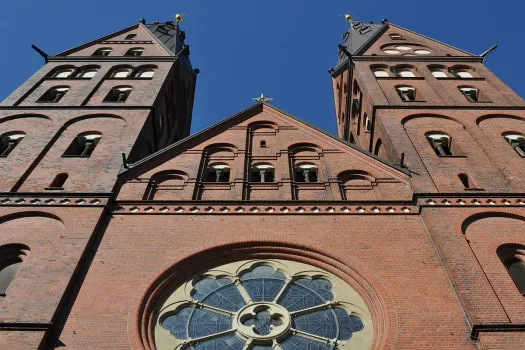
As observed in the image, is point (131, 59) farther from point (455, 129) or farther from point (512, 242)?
point (512, 242)

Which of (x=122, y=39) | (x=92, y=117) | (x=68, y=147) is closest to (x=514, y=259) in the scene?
(x=68, y=147)

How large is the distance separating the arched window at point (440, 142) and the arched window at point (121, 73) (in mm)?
11503

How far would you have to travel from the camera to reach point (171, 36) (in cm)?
2928

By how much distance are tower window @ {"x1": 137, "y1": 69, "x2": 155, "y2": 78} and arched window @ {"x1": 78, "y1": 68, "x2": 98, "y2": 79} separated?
1.68 meters

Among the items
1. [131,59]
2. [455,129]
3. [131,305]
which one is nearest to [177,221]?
[131,305]

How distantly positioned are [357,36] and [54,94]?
15.7 metres

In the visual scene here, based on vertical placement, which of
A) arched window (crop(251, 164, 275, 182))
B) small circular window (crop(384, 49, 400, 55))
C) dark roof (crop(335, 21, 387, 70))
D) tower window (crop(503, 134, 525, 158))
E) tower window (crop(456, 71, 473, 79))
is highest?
dark roof (crop(335, 21, 387, 70))

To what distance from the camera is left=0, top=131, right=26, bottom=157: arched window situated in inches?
629

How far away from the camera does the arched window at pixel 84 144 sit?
15641mm

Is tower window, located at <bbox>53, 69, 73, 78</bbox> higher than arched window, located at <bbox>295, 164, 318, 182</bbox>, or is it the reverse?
tower window, located at <bbox>53, 69, 73, 78</bbox>

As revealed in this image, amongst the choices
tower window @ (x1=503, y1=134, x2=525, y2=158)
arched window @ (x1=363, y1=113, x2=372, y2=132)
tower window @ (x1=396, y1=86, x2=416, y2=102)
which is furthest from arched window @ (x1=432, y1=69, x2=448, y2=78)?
tower window @ (x1=503, y1=134, x2=525, y2=158)

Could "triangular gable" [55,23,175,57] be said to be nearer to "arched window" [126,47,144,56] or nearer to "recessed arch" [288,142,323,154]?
"arched window" [126,47,144,56]

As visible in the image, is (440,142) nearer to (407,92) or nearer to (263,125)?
(407,92)

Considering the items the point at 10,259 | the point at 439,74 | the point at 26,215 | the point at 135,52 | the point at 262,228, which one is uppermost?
the point at 135,52
